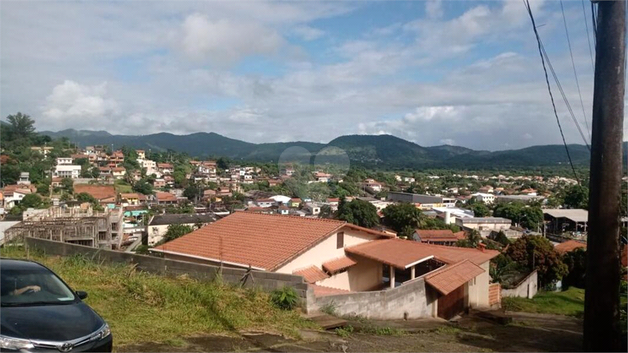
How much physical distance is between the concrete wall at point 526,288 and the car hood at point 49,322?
19173mm

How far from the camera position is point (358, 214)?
43125 millimetres

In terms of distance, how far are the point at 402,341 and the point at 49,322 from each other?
485 cm

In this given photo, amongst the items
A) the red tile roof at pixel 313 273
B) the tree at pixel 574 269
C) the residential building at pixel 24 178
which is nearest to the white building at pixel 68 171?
the residential building at pixel 24 178

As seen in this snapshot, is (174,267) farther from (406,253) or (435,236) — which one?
(435,236)

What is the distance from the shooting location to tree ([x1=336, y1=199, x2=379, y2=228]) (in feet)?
141

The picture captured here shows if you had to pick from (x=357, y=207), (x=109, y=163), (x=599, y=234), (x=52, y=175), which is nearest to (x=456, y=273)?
(x=599, y=234)

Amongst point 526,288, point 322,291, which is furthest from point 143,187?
point 322,291

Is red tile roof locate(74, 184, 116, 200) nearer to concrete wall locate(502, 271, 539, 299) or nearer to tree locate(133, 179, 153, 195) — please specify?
tree locate(133, 179, 153, 195)

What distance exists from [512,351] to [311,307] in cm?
326

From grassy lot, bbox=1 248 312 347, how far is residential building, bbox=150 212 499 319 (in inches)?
128

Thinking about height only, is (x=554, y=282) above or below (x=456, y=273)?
below

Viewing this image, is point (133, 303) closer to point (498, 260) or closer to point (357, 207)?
point (498, 260)

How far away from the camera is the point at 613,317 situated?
11.6ft

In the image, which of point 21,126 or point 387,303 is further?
point 21,126
